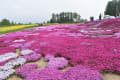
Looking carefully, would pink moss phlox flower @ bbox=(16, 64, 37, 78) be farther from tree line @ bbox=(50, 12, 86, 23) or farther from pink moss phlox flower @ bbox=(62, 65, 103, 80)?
tree line @ bbox=(50, 12, 86, 23)

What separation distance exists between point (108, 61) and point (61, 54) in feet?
8.16

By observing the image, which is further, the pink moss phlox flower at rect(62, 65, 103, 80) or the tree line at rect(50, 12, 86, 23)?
the tree line at rect(50, 12, 86, 23)

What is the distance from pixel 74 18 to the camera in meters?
75.5

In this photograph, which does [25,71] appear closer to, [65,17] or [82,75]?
[82,75]

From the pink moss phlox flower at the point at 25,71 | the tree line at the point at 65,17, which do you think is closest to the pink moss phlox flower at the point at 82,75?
the pink moss phlox flower at the point at 25,71

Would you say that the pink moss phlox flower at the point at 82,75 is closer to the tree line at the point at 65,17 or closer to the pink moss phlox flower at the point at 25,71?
the pink moss phlox flower at the point at 25,71

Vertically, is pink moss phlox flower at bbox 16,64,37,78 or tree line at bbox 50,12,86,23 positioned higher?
tree line at bbox 50,12,86,23

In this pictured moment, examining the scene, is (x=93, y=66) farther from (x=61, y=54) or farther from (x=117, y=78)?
(x=61, y=54)

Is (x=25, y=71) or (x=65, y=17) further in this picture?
(x=65, y=17)

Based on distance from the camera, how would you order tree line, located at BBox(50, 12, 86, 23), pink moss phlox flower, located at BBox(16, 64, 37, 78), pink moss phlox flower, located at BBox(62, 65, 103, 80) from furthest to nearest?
tree line, located at BBox(50, 12, 86, 23)
pink moss phlox flower, located at BBox(16, 64, 37, 78)
pink moss phlox flower, located at BBox(62, 65, 103, 80)

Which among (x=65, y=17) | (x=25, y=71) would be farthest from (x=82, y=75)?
(x=65, y=17)

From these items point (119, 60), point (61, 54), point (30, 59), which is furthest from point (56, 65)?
point (119, 60)

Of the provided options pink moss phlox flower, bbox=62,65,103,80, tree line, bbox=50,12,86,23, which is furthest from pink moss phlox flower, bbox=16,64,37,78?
tree line, bbox=50,12,86,23

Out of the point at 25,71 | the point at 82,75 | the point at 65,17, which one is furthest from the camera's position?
the point at 65,17
